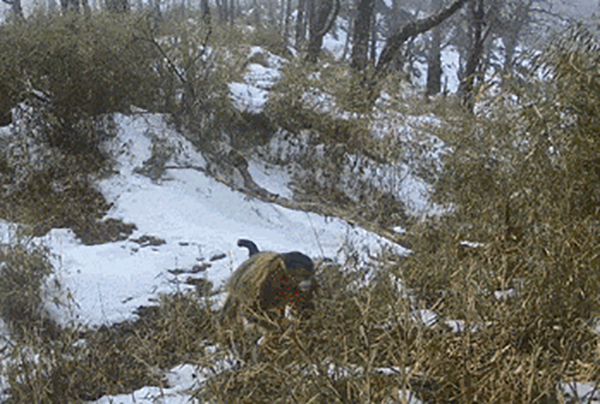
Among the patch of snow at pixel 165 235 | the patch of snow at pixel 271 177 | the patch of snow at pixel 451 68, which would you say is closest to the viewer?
the patch of snow at pixel 165 235

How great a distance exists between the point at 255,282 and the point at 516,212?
5.57ft

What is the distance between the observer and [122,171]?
620cm

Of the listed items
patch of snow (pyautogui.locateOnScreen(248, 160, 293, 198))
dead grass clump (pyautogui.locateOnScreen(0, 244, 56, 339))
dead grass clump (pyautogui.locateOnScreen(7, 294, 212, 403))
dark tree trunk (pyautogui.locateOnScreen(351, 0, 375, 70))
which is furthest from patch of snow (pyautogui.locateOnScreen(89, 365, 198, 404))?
dark tree trunk (pyautogui.locateOnScreen(351, 0, 375, 70))

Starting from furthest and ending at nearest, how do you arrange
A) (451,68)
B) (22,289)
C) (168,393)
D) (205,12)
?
(451,68) → (205,12) → (22,289) → (168,393)

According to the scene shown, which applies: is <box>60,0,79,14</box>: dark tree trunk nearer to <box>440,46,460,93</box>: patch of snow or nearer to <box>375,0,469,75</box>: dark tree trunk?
<box>375,0,469,75</box>: dark tree trunk

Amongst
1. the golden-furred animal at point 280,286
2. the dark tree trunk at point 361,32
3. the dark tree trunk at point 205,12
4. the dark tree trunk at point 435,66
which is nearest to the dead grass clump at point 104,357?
the golden-furred animal at point 280,286

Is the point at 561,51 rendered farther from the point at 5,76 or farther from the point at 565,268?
the point at 5,76

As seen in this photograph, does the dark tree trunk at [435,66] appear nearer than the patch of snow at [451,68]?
Yes

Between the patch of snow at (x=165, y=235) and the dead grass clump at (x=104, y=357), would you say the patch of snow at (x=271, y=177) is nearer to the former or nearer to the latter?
the patch of snow at (x=165, y=235)

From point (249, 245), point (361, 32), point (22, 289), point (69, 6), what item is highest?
point (69, 6)

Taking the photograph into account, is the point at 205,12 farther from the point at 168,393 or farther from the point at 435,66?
the point at 168,393

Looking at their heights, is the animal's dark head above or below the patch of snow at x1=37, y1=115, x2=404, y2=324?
above

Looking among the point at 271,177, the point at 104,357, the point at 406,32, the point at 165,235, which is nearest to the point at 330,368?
the point at 104,357

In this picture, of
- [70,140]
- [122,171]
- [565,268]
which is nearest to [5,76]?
[70,140]
